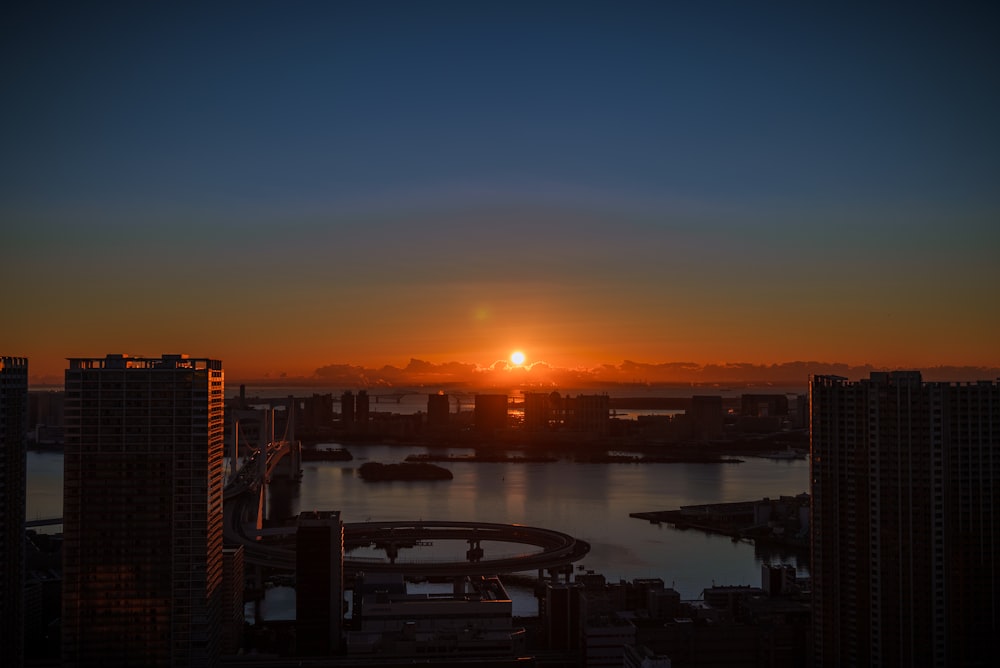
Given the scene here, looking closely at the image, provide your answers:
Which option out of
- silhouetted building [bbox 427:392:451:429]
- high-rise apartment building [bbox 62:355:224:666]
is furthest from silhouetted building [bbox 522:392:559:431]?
high-rise apartment building [bbox 62:355:224:666]

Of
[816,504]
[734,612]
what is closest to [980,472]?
[816,504]

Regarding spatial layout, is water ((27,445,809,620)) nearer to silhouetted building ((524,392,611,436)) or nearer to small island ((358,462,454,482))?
small island ((358,462,454,482))

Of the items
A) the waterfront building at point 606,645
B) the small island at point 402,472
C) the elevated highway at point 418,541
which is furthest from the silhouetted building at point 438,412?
the waterfront building at point 606,645

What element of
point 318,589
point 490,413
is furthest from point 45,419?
point 318,589

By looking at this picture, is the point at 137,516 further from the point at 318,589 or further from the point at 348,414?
the point at 348,414

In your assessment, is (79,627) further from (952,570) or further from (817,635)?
(952,570)

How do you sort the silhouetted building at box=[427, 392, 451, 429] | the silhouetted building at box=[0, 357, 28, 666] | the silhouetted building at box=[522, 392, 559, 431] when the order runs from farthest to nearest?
the silhouetted building at box=[427, 392, 451, 429] < the silhouetted building at box=[522, 392, 559, 431] < the silhouetted building at box=[0, 357, 28, 666]

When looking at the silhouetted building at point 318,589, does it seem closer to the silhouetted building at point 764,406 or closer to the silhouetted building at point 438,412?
the silhouetted building at point 438,412
